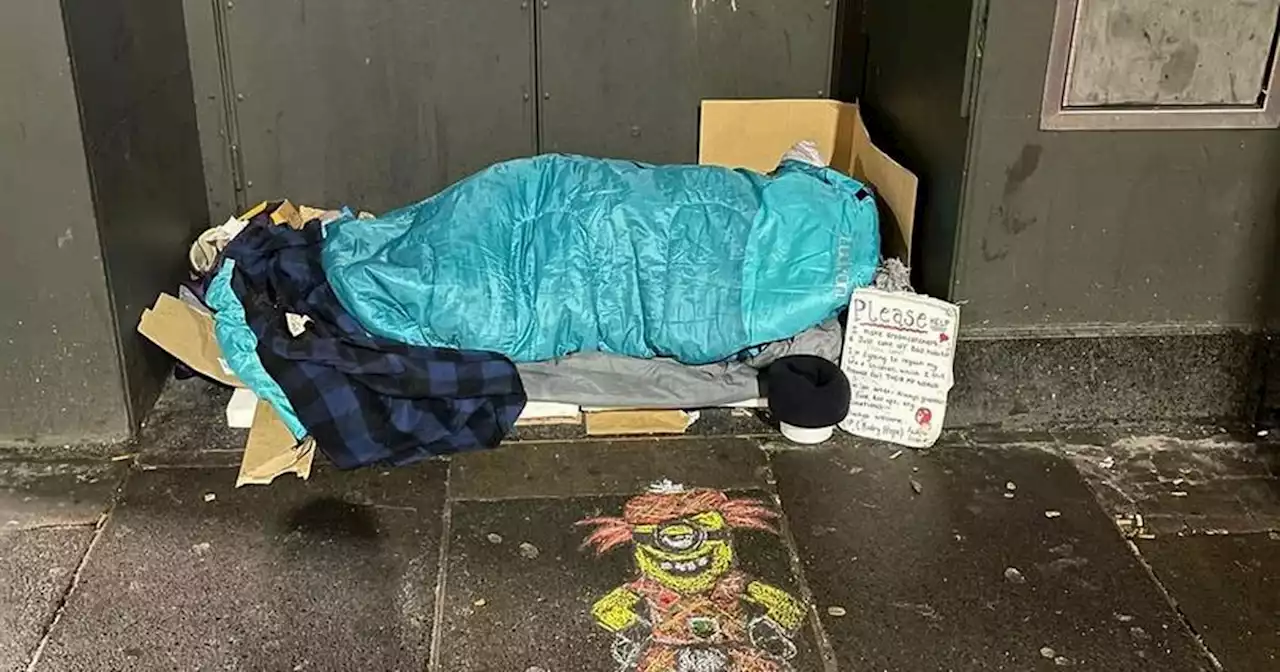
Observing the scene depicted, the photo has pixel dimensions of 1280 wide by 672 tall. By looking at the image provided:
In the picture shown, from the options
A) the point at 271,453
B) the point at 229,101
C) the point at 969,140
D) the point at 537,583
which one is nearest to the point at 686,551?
the point at 537,583

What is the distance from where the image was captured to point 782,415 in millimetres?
2328

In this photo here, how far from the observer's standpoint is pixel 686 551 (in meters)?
2.02

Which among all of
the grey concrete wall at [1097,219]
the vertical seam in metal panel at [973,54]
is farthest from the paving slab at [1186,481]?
the vertical seam in metal panel at [973,54]

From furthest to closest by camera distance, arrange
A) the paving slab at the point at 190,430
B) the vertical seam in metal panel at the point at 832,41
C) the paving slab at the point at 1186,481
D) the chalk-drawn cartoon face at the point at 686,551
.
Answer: the vertical seam in metal panel at the point at 832,41 < the paving slab at the point at 190,430 < the paving slab at the point at 1186,481 < the chalk-drawn cartoon face at the point at 686,551

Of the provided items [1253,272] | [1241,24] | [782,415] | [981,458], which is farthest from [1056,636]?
[1241,24]

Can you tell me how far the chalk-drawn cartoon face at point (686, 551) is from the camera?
1.95 metres

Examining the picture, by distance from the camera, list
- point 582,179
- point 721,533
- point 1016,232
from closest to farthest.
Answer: point 721,533 → point 1016,232 → point 582,179

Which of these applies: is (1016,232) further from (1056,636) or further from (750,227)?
(1056,636)

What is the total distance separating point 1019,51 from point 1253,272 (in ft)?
2.11

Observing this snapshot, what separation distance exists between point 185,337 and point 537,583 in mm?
938

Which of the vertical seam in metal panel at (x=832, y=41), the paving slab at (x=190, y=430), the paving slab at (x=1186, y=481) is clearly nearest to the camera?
the paving slab at (x=1186, y=481)

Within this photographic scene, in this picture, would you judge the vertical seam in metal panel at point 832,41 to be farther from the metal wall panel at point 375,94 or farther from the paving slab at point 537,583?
the paving slab at point 537,583

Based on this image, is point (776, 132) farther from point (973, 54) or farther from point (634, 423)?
point (634, 423)

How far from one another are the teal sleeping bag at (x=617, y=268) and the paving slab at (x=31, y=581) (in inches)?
25.5
